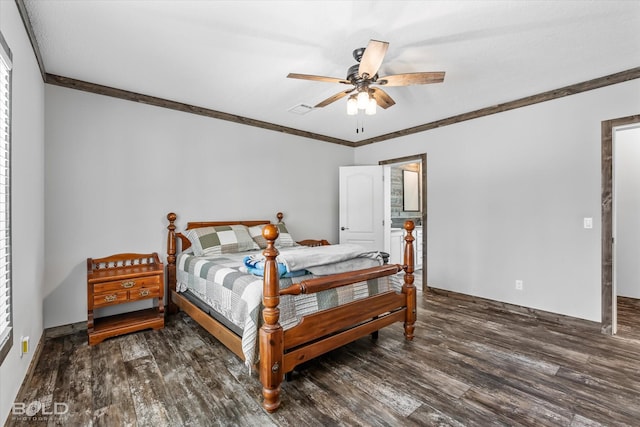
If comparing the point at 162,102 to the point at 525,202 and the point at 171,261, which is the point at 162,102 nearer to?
the point at 171,261

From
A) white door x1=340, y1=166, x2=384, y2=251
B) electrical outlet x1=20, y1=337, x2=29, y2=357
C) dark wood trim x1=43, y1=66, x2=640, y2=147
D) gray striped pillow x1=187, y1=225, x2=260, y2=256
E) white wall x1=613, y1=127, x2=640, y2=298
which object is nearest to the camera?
electrical outlet x1=20, y1=337, x2=29, y2=357

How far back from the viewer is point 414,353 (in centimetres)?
256

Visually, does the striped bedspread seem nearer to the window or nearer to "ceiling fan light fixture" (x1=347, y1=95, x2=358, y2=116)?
the window

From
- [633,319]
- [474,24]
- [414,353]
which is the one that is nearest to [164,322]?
[414,353]

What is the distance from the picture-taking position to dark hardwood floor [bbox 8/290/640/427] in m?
1.79

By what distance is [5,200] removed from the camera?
5.62ft

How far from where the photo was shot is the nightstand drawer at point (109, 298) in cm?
276

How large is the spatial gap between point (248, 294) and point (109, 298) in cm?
169

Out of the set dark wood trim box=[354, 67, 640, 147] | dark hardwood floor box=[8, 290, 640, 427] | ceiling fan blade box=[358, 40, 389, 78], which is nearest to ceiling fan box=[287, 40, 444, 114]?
ceiling fan blade box=[358, 40, 389, 78]

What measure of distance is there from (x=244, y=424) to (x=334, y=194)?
401 cm

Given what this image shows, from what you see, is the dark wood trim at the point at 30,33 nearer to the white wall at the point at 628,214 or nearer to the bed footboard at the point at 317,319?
the bed footboard at the point at 317,319

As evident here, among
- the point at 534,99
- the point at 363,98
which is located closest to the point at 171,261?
the point at 363,98

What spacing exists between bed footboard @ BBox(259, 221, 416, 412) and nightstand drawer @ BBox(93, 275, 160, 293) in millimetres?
1744

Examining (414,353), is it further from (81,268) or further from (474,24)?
(81,268)
